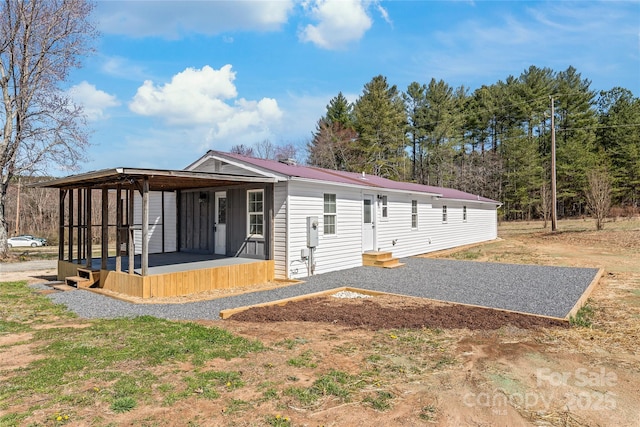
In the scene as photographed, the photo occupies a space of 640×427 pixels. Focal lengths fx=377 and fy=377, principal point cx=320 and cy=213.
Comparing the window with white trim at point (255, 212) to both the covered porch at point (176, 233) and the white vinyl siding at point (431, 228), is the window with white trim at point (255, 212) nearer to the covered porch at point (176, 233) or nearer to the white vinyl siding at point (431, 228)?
the covered porch at point (176, 233)

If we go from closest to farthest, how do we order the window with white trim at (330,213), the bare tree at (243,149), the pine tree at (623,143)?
1. the window with white trim at (330,213)
2. the pine tree at (623,143)
3. the bare tree at (243,149)

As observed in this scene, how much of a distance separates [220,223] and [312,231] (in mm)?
3101

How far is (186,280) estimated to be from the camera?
8.20 meters

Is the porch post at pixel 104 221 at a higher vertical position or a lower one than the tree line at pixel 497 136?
lower

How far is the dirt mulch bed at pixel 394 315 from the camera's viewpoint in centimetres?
569

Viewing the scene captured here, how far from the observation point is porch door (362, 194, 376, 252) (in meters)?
12.7

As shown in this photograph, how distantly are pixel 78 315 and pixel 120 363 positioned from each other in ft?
10.1

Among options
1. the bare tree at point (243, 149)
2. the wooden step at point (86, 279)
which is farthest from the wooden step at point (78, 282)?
the bare tree at point (243, 149)

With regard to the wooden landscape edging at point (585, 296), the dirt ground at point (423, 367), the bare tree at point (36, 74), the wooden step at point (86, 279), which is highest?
the bare tree at point (36, 74)

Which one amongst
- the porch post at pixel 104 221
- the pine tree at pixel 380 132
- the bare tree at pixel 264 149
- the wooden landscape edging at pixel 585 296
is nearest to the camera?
the wooden landscape edging at pixel 585 296

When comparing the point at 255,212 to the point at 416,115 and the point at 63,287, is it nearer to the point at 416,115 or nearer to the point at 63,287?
the point at 63,287

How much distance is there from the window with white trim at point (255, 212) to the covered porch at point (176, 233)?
0.09 feet

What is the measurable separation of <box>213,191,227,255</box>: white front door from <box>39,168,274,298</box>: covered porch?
0.03 m

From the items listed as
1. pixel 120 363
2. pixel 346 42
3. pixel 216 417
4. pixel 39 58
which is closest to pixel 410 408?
pixel 216 417
